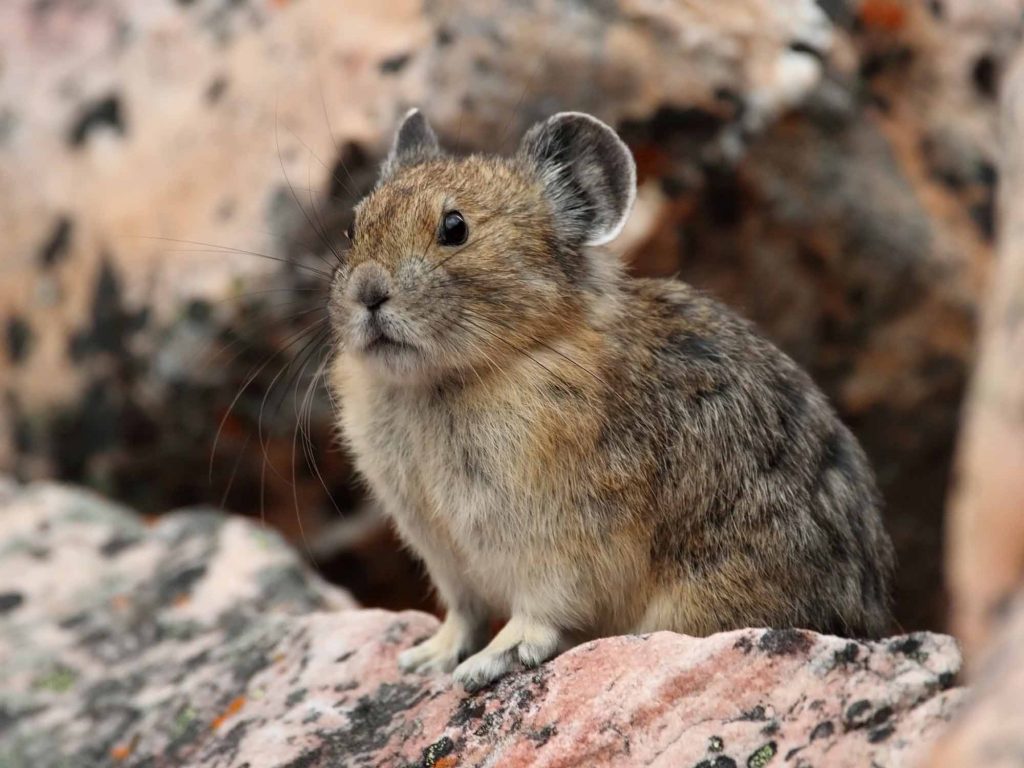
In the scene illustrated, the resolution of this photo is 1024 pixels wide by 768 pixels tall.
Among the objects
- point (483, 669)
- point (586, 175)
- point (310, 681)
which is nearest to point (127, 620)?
point (310, 681)

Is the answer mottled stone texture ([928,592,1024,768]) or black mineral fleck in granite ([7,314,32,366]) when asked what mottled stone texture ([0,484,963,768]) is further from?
black mineral fleck in granite ([7,314,32,366])

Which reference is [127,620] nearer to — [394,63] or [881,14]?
[394,63]

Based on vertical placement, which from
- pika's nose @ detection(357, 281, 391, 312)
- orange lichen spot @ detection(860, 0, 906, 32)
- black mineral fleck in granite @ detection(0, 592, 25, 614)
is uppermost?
orange lichen spot @ detection(860, 0, 906, 32)

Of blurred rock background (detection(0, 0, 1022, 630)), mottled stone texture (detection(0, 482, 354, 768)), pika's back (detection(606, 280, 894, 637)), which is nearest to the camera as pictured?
pika's back (detection(606, 280, 894, 637))

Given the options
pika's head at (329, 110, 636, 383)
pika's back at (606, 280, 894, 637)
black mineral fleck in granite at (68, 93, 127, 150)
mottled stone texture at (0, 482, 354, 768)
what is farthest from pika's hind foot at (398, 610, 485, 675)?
black mineral fleck in granite at (68, 93, 127, 150)

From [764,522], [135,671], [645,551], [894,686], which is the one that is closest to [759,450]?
[764,522]
